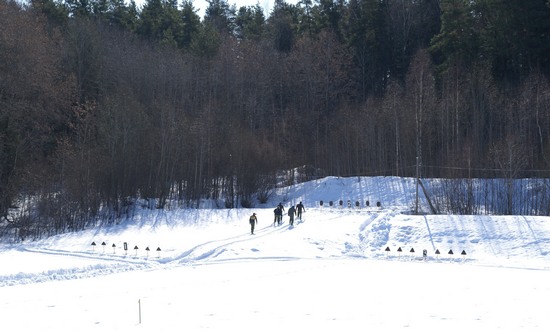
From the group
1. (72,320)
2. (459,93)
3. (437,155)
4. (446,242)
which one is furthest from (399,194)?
(72,320)

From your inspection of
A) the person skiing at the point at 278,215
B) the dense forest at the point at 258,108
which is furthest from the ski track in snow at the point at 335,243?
the dense forest at the point at 258,108

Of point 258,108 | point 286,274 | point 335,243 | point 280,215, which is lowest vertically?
point 286,274

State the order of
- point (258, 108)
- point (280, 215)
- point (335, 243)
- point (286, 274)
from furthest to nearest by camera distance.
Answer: point (258, 108)
point (280, 215)
point (335, 243)
point (286, 274)

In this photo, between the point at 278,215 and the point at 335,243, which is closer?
the point at 335,243

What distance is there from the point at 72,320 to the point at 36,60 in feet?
135

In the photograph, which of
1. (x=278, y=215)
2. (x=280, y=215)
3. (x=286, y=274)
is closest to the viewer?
(x=286, y=274)

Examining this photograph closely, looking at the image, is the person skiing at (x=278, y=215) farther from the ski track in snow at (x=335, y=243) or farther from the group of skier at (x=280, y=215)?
the ski track in snow at (x=335, y=243)

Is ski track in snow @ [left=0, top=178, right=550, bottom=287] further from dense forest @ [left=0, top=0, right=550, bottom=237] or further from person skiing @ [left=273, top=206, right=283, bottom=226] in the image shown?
dense forest @ [left=0, top=0, right=550, bottom=237]

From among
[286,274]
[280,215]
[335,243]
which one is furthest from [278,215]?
[286,274]

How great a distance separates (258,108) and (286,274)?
45.9 meters

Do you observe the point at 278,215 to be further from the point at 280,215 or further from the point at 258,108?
the point at 258,108

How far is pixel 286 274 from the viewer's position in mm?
26672

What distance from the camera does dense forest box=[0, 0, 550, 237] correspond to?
4838 cm

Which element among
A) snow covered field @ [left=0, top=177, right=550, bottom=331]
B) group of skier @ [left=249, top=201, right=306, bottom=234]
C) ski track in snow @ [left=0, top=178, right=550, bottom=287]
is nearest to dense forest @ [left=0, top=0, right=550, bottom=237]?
ski track in snow @ [left=0, top=178, right=550, bottom=287]
